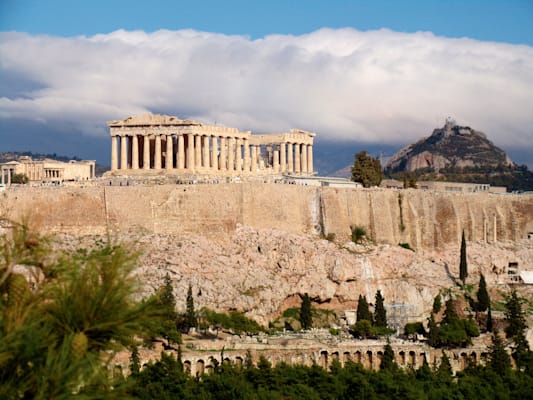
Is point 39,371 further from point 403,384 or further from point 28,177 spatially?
point 28,177

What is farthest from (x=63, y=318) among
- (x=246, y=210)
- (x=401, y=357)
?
(x=246, y=210)

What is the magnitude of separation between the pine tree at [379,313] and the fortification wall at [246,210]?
8048mm

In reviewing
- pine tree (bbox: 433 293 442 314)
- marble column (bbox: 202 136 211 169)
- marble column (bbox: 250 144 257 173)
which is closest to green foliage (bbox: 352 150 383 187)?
marble column (bbox: 250 144 257 173)

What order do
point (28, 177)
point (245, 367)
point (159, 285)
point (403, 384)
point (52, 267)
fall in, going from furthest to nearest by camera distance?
point (28, 177) → point (159, 285) → point (245, 367) → point (403, 384) → point (52, 267)

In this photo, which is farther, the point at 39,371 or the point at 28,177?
the point at 28,177

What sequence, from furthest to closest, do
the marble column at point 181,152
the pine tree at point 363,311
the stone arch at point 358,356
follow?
1. the marble column at point 181,152
2. the pine tree at point 363,311
3. the stone arch at point 358,356

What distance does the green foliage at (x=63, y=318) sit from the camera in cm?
1210

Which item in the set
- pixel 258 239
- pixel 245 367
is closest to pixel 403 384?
pixel 245 367

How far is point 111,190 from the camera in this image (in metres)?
61.7

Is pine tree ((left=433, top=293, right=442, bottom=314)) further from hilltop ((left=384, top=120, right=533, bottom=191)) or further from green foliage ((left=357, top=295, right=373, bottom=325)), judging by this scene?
hilltop ((left=384, top=120, right=533, bottom=191))

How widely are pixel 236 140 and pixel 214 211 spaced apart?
1344cm

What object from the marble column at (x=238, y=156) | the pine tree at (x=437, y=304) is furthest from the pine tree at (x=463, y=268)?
the marble column at (x=238, y=156)

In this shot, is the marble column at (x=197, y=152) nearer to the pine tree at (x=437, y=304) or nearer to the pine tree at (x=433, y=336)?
the pine tree at (x=437, y=304)

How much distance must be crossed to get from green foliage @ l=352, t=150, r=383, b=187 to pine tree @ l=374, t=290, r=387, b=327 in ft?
62.3
